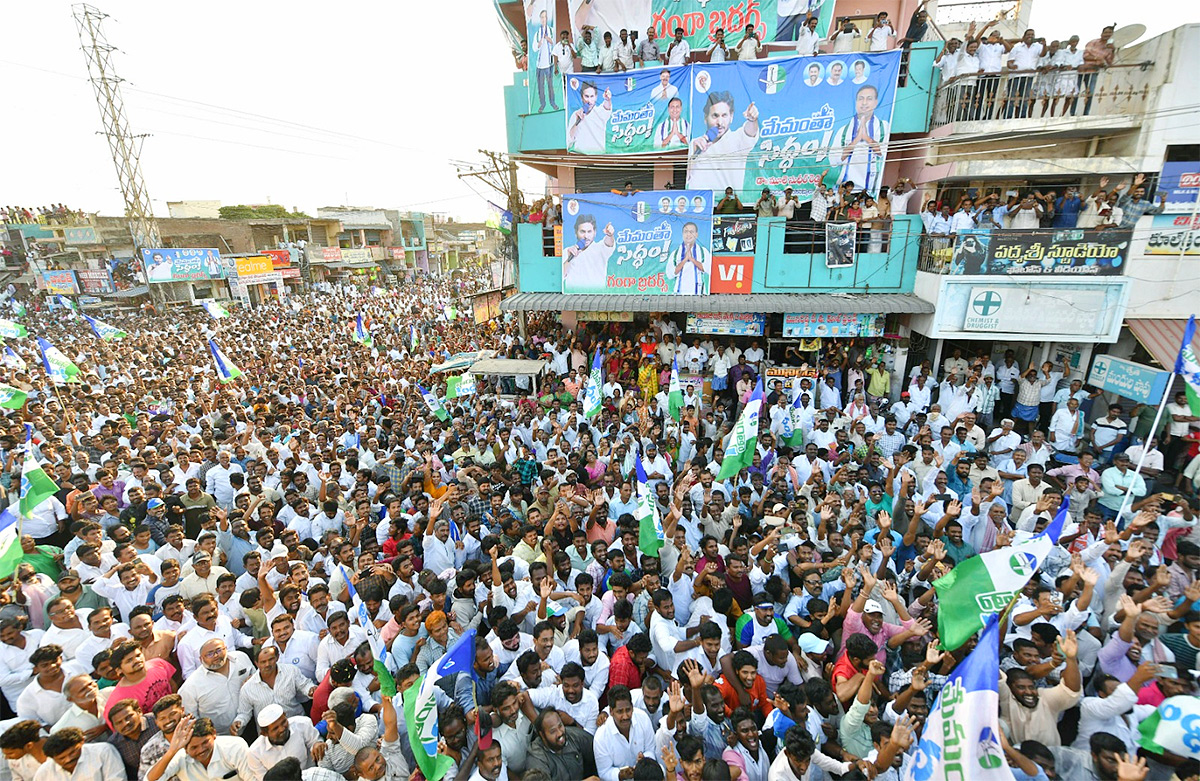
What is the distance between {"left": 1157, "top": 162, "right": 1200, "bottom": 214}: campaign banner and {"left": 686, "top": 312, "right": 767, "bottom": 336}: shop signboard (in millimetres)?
6806

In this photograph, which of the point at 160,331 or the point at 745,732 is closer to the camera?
the point at 745,732

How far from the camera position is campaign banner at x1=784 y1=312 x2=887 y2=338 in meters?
11.6

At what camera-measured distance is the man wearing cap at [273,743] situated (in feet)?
10.9

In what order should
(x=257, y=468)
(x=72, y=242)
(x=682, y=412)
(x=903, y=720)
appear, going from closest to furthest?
1. (x=903, y=720)
2. (x=257, y=468)
3. (x=682, y=412)
4. (x=72, y=242)

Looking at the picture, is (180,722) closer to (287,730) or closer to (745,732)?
(287,730)

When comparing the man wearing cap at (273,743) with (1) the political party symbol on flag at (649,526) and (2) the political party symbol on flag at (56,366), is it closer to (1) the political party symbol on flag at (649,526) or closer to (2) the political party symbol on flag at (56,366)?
(1) the political party symbol on flag at (649,526)

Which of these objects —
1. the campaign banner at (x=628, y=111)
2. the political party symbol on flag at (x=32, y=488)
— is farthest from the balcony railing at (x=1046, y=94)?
the political party symbol on flag at (x=32, y=488)

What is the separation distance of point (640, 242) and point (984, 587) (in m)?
9.88

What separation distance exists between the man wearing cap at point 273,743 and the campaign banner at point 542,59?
12.8 meters

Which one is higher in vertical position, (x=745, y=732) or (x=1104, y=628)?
(x=745, y=732)

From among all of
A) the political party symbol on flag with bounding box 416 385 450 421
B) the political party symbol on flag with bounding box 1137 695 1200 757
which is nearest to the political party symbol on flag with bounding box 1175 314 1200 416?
the political party symbol on flag with bounding box 1137 695 1200 757

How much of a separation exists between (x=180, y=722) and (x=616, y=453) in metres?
5.15

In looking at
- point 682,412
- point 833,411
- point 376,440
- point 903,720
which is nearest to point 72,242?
point 376,440

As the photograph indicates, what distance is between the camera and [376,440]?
8.89 m
